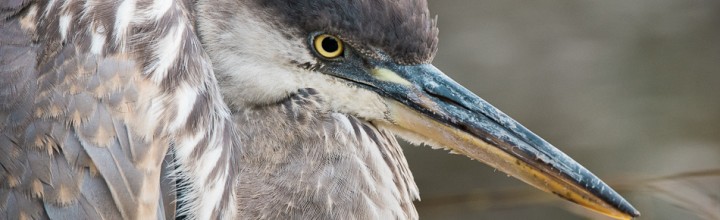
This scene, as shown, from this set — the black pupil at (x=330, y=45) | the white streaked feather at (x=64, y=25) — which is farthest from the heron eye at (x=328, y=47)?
the white streaked feather at (x=64, y=25)

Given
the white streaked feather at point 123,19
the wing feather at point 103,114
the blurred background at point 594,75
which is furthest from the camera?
the blurred background at point 594,75

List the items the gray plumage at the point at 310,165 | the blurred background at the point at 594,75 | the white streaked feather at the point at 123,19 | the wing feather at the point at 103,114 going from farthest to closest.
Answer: the blurred background at the point at 594,75 → the gray plumage at the point at 310,165 → the white streaked feather at the point at 123,19 → the wing feather at the point at 103,114

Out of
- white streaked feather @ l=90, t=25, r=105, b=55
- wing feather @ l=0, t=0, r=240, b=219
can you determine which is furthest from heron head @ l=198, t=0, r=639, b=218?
white streaked feather @ l=90, t=25, r=105, b=55

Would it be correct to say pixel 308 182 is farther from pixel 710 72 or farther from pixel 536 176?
pixel 710 72

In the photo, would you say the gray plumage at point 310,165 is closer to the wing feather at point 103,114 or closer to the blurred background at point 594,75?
the wing feather at point 103,114

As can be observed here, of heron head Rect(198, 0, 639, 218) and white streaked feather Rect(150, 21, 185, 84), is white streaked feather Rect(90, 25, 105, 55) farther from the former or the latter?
heron head Rect(198, 0, 639, 218)

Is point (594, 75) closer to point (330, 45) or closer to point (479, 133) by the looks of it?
point (479, 133)

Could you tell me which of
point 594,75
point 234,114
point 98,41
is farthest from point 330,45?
point 594,75
